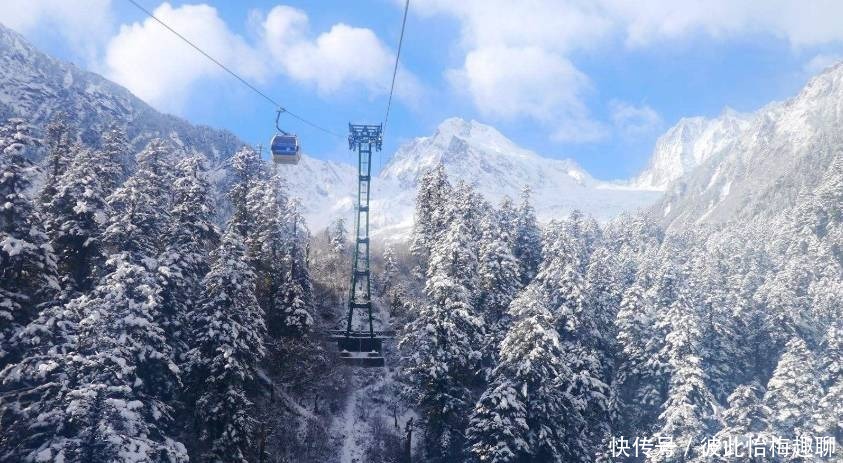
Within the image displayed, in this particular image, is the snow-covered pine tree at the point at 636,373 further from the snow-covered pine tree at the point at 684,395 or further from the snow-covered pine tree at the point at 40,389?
the snow-covered pine tree at the point at 40,389

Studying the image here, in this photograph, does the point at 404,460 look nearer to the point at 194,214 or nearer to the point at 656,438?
the point at 656,438

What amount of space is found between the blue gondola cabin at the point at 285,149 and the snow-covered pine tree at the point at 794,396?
3312 cm

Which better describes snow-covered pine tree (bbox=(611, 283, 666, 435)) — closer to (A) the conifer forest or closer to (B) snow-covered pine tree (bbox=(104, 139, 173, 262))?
(A) the conifer forest

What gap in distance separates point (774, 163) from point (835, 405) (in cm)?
17839

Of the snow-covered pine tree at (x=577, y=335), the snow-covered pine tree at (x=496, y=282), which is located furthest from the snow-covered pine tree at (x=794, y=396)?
the snow-covered pine tree at (x=496, y=282)

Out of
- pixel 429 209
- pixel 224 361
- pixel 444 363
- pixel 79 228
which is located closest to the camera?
pixel 79 228

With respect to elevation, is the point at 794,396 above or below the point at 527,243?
below

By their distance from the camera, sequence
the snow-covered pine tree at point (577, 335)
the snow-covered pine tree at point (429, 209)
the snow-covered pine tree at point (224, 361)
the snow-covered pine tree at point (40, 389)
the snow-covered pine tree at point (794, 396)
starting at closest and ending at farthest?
the snow-covered pine tree at point (40, 389) → the snow-covered pine tree at point (224, 361) → the snow-covered pine tree at point (794, 396) → the snow-covered pine tree at point (577, 335) → the snow-covered pine tree at point (429, 209)

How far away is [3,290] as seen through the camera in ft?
60.1

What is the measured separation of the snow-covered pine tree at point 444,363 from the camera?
1307 inches

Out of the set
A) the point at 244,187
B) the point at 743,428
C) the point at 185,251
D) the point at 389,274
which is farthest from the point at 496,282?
the point at 389,274

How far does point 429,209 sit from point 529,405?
27012 millimetres

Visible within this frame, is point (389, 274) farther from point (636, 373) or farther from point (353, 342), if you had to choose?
point (636, 373)

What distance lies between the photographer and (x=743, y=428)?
27.6 metres
